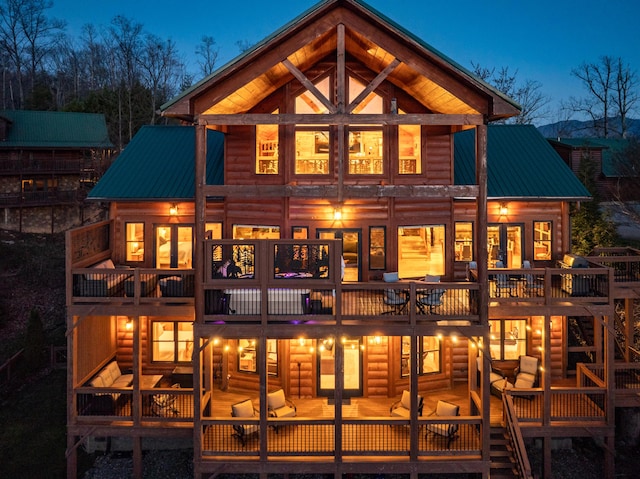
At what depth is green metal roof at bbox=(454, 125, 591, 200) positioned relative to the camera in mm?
15758

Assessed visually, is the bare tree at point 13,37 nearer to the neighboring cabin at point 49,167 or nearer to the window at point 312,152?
the neighboring cabin at point 49,167

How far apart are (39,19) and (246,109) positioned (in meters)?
47.8

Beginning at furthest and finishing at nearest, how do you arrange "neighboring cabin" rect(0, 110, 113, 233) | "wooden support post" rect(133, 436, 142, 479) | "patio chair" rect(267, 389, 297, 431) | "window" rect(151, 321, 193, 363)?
"neighboring cabin" rect(0, 110, 113, 233)
"window" rect(151, 321, 193, 363)
"patio chair" rect(267, 389, 297, 431)
"wooden support post" rect(133, 436, 142, 479)

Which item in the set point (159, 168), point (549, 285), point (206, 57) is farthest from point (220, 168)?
point (206, 57)

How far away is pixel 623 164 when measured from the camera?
25.6 metres

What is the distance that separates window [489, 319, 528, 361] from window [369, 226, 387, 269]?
4418 millimetres

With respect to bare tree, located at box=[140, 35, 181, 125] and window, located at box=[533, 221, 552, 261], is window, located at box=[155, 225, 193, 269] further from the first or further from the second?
bare tree, located at box=[140, 35, 181, 125]

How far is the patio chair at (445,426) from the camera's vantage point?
11831mm

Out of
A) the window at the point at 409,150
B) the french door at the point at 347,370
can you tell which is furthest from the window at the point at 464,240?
the french door at the point at 347,370

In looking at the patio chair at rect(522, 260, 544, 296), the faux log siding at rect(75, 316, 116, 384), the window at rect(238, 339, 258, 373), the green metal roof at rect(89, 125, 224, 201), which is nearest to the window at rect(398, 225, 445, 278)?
the patio chair at rect(522, 260, 544, 296)

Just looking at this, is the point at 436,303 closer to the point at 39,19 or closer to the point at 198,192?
the point at 198,192

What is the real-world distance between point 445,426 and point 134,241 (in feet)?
38.1

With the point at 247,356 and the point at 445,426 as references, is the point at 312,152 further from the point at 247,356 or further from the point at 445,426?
the point at 445,426

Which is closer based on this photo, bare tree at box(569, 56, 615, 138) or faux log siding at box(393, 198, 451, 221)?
faux log siding at box(393, 198, 451, 221)
